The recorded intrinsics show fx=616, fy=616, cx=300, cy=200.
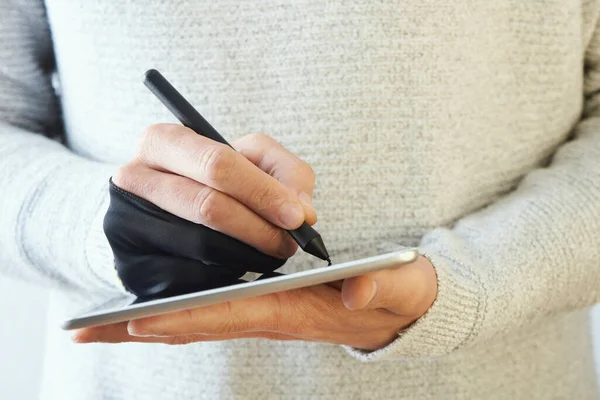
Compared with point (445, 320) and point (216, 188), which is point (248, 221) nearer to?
point (216, 188)

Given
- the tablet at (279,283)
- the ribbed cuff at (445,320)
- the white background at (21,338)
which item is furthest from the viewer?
A: the white background at (21,338)

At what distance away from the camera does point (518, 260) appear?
43 cm

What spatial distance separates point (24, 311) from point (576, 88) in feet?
2.30

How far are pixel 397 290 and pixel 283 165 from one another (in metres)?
0.09

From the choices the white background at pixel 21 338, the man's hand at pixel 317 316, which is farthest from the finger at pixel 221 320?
the white background at pixel 21 338

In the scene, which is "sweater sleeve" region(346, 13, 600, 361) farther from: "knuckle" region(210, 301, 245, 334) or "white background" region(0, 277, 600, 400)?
"white background" region(0, 277, 600, 400)

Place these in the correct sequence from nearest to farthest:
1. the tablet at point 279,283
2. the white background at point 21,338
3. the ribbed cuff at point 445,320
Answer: the tablet at point 279,283, the ribbed cuff at point 445,320, the white background at point 21,338

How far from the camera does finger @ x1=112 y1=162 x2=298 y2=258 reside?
0.30 meters

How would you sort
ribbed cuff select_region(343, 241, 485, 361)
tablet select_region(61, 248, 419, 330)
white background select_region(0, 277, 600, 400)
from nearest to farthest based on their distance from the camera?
tablet select_region(61, 248, 419, 330)
ribbed cuff select_region(343, 241, 485, 361)
white background select_region(0, 277, 600, 400)

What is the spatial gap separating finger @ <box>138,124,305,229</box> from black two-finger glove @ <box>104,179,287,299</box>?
24mm

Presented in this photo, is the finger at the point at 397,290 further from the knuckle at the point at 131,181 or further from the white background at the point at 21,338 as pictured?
the white background at the point at 21,338

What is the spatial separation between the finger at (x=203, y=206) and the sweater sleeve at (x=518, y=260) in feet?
0.37

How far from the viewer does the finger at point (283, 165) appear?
33 centimetres

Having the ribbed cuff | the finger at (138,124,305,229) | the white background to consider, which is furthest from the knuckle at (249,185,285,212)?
the white background
